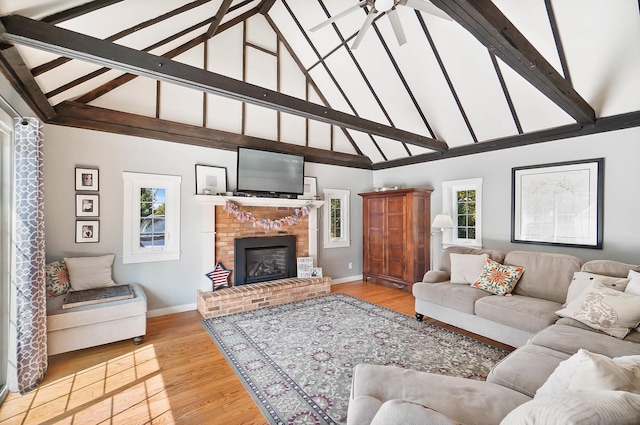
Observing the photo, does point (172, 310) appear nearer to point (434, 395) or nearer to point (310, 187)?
point (310, 187)

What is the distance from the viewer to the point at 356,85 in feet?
16.3

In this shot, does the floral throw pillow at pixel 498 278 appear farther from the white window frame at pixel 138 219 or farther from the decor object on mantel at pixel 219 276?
the white window frame at pixel 138 219

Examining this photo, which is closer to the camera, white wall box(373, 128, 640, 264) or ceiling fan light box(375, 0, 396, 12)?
ceiling fan light box(375, 0, 396, 12)

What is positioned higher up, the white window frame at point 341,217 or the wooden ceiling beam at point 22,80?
the wooden ceiling beam at point 22,80

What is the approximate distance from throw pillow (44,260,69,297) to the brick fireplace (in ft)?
4.94

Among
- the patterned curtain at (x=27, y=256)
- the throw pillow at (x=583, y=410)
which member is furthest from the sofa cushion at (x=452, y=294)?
the patterned curtain at (x=27, y=256)

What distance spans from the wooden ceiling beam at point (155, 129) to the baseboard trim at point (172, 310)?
243 centimetres

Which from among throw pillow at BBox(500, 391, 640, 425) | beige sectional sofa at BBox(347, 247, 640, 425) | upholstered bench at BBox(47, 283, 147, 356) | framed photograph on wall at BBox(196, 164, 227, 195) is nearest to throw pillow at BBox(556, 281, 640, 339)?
beige sectional sofa at BBox(347, 247, 640, 425)

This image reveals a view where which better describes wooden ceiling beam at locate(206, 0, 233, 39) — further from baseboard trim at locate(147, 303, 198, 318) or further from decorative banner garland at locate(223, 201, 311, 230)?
baseboard trim at locate(147, 303, 198, 318)

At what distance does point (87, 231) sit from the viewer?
3582mm

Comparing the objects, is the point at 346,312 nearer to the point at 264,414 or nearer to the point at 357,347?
the point at 357,347

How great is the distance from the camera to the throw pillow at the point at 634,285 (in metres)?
2.40

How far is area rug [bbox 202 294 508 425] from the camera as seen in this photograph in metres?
2.23

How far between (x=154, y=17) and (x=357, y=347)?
13.1ft
